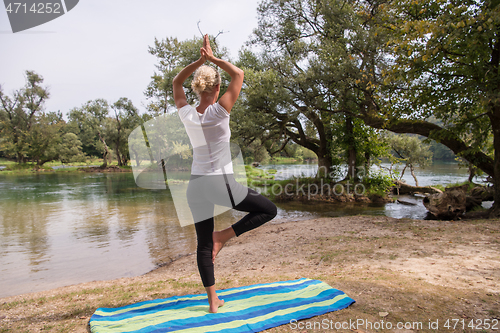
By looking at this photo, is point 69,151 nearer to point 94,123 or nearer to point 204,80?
point 94,123

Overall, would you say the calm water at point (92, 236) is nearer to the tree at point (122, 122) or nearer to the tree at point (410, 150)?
the tree at point (410, 150)

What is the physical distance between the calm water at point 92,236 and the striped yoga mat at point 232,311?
295cm

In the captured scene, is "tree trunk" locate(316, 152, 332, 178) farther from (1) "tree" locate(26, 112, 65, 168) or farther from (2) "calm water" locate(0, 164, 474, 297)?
(1) "tree" locate(26, 112, 65, 168)

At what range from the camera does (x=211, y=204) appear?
91.7 inches

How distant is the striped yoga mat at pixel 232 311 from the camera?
7.63 feet

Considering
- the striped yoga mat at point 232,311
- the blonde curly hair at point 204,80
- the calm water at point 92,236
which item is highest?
the blonde curly hair at point 204,80

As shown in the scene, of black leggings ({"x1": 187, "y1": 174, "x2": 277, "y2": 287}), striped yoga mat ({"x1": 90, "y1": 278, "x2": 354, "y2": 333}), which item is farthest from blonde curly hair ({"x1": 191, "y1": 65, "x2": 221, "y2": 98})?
striped yoga mat ({"x1": 90, "y1": 278, "x2": 354, "y2": 333})

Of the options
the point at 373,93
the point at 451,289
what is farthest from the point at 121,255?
the point at 373,93

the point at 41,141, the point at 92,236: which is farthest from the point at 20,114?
the point at 92,236

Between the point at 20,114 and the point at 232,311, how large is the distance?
171 ft

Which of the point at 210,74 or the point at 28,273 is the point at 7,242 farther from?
the point at 210,74

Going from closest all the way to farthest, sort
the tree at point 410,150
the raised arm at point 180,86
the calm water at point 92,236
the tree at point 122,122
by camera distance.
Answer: the raised arm at point 180,86, the calm water at point 92,236, the tree at point 410,150, the tree at point 122,122

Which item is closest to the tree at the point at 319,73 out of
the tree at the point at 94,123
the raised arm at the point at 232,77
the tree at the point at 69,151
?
the raised arm at the point at 232,77

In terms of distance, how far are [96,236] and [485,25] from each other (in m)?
10.8
